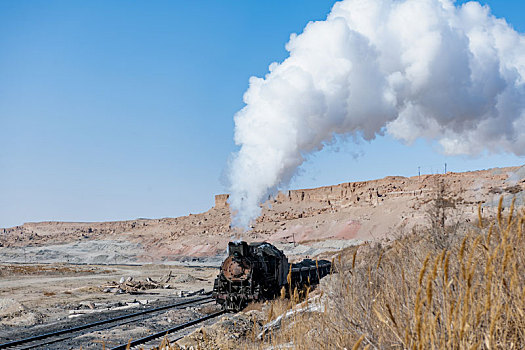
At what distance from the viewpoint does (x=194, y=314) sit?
62.6ft

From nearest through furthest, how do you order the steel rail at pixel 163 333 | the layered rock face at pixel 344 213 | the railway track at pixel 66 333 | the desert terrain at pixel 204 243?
the steel rail at pixel 163 333 < the railway track at pixel 66 333 < the desert terrain at pixel 204 243 < the layered rock face at pixel 344 213

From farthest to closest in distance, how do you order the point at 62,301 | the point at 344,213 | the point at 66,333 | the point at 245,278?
the point at 344,213
the point at 62,301
the point at 245,278
the point at 66,333

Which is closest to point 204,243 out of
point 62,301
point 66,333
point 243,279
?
point 62,301

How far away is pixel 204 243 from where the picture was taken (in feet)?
262

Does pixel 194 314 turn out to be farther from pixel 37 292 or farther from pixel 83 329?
pixel 37 292

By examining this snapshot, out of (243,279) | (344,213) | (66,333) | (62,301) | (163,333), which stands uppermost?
(344,213)

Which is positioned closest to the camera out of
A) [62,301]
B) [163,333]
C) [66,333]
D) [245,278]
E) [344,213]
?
[163,333]

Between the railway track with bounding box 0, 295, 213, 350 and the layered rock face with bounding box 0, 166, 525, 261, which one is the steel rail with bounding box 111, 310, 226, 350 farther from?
the layered rock face with bounding box 0, 166, 525, 261

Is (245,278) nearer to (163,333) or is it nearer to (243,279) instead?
(243,279)

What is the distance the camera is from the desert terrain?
2859 centimetres

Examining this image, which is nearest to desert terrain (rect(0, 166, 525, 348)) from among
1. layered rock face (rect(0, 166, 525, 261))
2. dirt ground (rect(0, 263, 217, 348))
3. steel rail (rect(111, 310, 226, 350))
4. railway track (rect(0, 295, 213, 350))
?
dirt ground (rect(0, 263, 217, 348))

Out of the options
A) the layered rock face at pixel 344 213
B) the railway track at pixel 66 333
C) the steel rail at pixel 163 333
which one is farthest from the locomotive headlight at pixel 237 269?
the layered rock face at pixel 344 213

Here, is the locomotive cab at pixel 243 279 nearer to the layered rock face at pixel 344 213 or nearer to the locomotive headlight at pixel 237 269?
the locomotive headlight at pixel 237 269

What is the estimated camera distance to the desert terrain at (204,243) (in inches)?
1126
